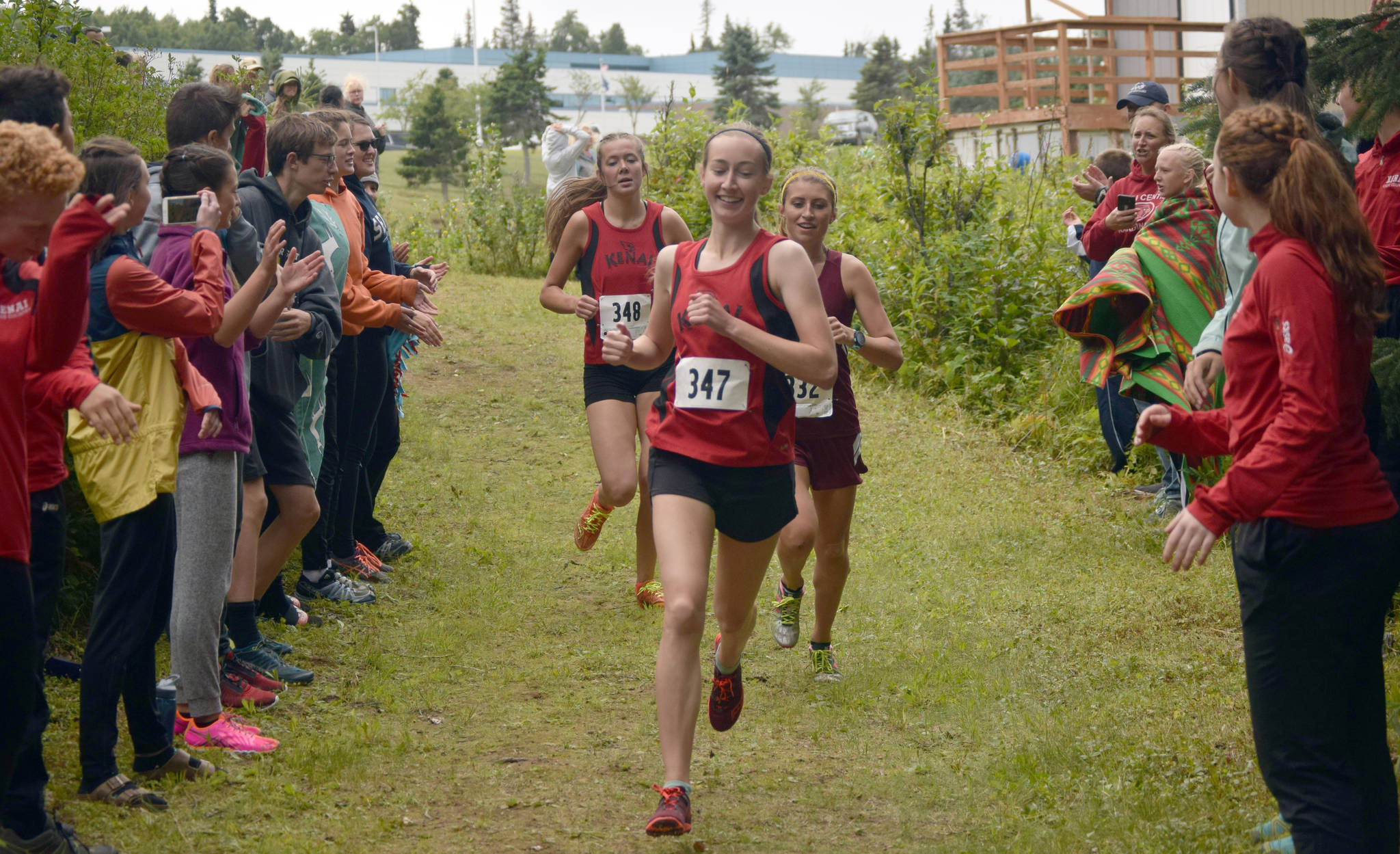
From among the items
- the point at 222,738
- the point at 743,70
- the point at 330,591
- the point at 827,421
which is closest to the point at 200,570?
the point at 222,738

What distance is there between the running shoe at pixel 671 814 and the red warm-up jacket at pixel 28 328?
1.89m

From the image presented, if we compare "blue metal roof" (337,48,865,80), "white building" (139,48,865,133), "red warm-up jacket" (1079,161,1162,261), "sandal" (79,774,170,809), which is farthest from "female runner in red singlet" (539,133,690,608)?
"blue metal roof" (337,48,865,80)

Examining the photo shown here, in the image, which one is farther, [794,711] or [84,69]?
[84,69]

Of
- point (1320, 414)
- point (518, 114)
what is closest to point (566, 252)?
point (1320, 414)

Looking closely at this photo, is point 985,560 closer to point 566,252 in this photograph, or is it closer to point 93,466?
point 566,252

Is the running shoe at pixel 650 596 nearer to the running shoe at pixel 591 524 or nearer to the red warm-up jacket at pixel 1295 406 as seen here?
the running shoe at pixel 591 524

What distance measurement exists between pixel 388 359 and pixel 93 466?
3.27 metres

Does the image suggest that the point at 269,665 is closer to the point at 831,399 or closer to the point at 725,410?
the point at 725,410

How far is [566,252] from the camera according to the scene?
673 cm

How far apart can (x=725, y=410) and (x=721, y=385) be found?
0.08m

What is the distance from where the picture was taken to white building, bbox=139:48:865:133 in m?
87.9

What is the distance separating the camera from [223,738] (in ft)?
15.0

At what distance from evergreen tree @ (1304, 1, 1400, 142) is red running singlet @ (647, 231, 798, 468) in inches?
68.7

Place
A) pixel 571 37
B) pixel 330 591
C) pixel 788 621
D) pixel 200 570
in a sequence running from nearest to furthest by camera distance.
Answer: pixel 200 570 → pixel 788 621 → pixel 330 591 → pixel 571 37
